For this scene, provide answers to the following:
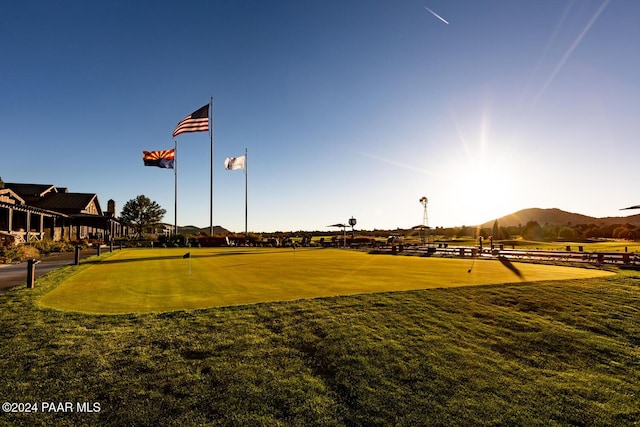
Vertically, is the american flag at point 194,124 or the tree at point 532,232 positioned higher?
the american flag at point 194,124

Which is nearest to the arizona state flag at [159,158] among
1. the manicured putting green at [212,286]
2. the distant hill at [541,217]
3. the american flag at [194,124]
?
the american flag at [194,124]

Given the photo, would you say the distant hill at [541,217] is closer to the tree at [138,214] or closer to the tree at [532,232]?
the tree at [532,232]

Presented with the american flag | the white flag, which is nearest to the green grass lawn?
the american flag

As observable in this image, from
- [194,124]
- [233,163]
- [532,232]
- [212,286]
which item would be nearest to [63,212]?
[233,163]

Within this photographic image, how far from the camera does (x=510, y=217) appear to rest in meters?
190

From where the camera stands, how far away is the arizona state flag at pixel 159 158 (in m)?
42.6

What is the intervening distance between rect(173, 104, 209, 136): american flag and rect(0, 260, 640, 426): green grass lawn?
27.1 metres

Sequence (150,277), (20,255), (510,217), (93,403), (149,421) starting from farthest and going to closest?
(510,217) → (20,255) → (150,277) → (93,403) → (149,421)

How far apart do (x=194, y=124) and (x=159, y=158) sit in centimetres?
1207

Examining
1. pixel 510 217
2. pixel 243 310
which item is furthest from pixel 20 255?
pixel 510 217

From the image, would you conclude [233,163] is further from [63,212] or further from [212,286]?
[212,286]

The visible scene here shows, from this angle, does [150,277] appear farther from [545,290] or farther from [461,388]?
[545,290]

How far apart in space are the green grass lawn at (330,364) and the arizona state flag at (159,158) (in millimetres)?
36670

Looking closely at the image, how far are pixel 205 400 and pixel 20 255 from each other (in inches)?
966
